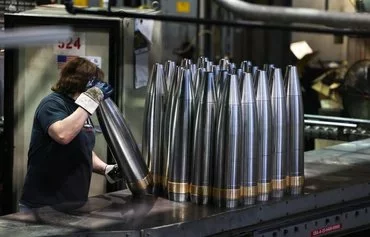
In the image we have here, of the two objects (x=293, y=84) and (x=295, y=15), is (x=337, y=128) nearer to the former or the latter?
(x=295, y=15)

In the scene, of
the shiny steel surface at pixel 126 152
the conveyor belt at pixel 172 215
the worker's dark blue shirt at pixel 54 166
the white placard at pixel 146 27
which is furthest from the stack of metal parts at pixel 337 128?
the shiny steel surface at pixel 126 152

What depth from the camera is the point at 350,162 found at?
3787mm

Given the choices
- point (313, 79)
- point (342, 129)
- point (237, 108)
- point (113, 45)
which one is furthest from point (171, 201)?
point (313, 79)

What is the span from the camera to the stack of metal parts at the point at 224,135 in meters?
2.91

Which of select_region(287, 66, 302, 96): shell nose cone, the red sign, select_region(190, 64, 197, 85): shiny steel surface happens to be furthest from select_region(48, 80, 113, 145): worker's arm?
the red sign

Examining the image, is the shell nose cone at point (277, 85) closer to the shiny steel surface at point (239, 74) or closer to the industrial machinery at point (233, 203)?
the industrial machinery at point (233, 203)

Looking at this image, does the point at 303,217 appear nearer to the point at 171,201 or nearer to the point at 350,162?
the point at 171,201

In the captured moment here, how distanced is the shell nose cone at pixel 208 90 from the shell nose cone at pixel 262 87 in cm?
18

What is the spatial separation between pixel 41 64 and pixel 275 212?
2531 millimetres

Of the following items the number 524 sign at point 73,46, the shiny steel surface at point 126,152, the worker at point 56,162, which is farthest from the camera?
the number 524 sign at point 73,46

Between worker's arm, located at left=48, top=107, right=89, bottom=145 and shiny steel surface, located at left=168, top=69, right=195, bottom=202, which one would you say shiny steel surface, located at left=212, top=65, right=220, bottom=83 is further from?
worker's arm, located at left=48, top=107, right=89, bottom=145

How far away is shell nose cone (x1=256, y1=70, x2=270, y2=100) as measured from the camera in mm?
3020

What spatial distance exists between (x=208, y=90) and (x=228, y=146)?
0.22 m

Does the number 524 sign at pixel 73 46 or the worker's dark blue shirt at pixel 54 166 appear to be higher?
the number 524 sign at pixel 73 46
